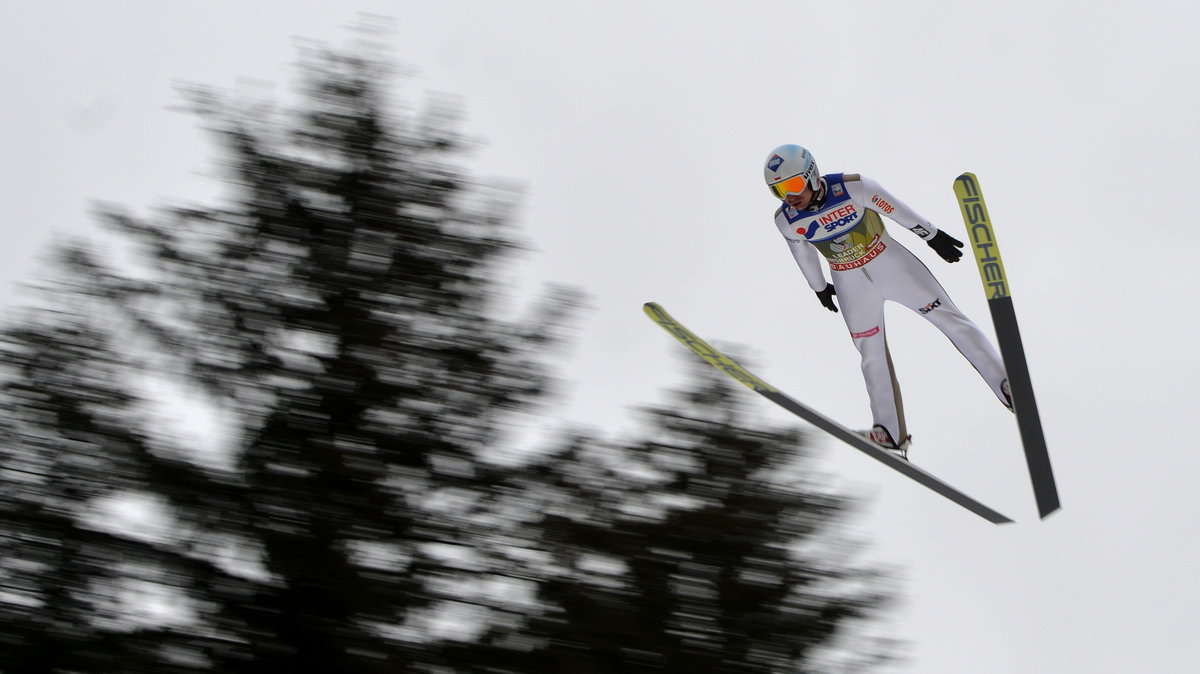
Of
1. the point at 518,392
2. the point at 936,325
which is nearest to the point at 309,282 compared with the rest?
the point at 518,392

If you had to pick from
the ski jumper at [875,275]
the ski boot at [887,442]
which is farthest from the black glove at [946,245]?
the ski boot at [887,442]

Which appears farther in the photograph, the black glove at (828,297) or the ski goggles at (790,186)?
the black glove at (828,297)

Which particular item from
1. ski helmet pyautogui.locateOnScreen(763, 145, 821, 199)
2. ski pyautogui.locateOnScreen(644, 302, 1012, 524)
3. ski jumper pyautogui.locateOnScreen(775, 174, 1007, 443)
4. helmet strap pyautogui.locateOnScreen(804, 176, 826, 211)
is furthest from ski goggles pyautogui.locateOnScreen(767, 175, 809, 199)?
ski pyautogui.locateOnScreen(644, 302, 1012, 524)

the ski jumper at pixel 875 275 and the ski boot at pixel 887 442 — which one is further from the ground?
the ski jumper at pixel 875 275

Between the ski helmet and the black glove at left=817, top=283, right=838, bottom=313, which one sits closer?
the ski helmet

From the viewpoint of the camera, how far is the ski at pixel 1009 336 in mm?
7344

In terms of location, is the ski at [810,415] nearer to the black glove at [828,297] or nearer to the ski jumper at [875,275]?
the ski jumper at [875,275]

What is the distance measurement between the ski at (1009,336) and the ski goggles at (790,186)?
947 mm

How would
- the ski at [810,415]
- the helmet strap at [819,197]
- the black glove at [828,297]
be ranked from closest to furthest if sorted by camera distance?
the helmet strap at [819,197], the ski at [810,415], the black glove at [828,297]

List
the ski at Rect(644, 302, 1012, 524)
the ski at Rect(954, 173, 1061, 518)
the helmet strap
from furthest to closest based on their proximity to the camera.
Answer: the ski at Rect(644, 302, 1012, 524) → the helmet strap → the ski at Rect(954, 173, 1061, 518)

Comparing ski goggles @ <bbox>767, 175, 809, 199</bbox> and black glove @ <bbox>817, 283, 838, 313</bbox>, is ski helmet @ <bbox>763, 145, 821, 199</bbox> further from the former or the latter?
black glove @ <bbox>817, 283, 838, 313</bbox>

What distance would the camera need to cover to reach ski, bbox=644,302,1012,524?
25.9 feet

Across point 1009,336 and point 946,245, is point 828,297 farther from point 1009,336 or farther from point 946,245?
point 1009,336

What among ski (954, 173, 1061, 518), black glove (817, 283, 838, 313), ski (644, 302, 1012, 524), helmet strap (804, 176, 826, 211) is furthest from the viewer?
black glove (817, 283, 838, 313)
